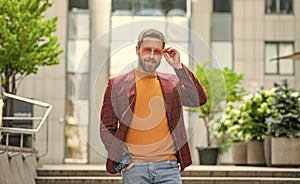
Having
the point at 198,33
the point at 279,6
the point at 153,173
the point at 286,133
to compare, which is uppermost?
the point at 279,6

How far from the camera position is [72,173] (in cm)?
1475

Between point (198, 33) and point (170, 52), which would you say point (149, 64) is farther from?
point (198, 33)

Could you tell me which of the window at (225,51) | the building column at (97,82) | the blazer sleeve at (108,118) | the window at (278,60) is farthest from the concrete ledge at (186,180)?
the window at (278,60)

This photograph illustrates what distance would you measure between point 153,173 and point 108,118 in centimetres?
42

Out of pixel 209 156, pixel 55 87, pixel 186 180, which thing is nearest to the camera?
pixel 186 180

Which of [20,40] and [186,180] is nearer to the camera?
[186,180]

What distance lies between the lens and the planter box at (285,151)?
17484 millimetres

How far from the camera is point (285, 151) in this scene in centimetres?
1758

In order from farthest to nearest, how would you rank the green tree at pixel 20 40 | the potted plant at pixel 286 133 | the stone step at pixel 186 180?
the green tree at pixel 20 40
the potted plant at pixel 286 133
the stone step at pixel 186 180

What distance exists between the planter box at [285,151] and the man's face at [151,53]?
1308cm

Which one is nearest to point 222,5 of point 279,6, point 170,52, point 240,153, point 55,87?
point 279,6

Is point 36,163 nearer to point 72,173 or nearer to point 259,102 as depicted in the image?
point 72,173

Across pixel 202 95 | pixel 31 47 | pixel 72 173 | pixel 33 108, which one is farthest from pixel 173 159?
pixel 33 108

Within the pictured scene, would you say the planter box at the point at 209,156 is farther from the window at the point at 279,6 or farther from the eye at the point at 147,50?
the eye at the point at 147,50
